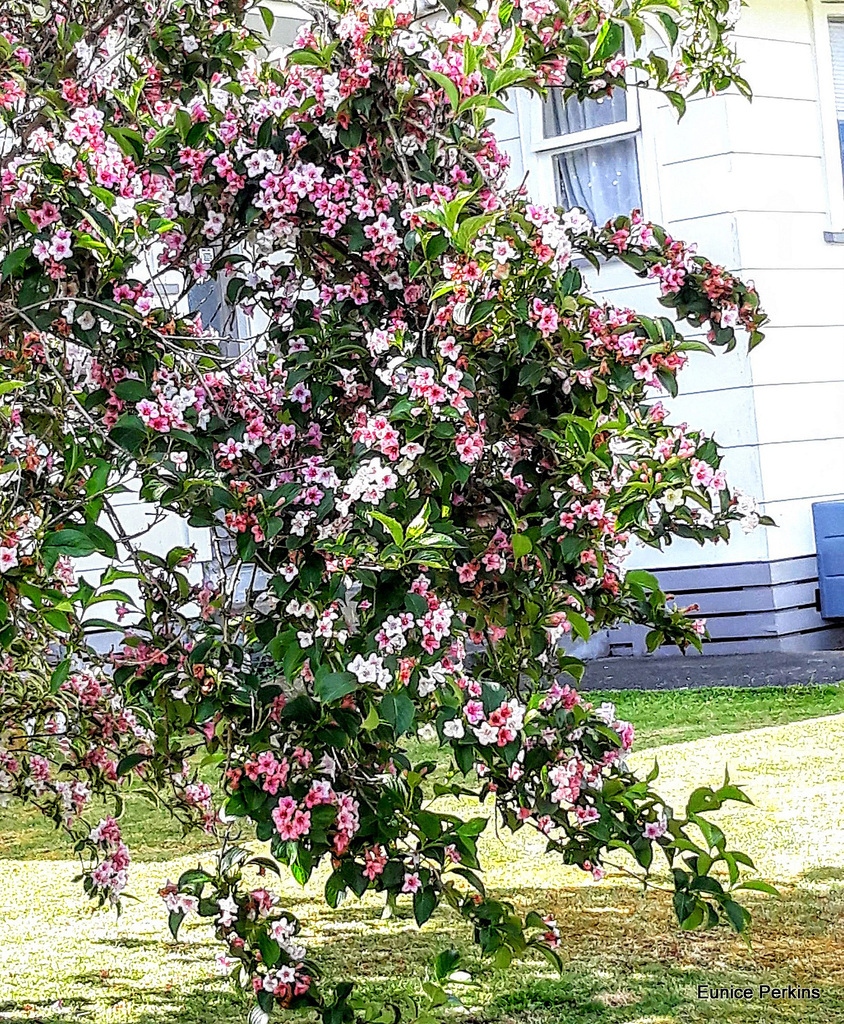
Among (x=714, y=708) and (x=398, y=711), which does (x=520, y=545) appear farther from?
(x=714, y=708)

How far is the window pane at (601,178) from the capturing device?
8477mm

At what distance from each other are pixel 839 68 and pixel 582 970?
269 inches

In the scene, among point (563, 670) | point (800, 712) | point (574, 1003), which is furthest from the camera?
point (800, 712)

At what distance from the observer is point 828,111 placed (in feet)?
26.9

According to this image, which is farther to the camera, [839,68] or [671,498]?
[839,68]

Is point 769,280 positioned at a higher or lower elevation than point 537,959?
higher

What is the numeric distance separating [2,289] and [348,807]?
36.8 inches

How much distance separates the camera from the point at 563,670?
2.22 meters

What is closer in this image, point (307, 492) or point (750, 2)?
point (307, 492)

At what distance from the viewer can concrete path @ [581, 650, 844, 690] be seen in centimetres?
687

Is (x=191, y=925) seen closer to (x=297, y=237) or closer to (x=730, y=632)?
(x=297, y=237)

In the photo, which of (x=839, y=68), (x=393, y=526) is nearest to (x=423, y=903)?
(x=393, y=526)

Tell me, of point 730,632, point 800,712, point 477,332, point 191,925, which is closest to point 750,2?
point 730,632

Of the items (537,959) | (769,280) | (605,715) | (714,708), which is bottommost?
(537,959)
